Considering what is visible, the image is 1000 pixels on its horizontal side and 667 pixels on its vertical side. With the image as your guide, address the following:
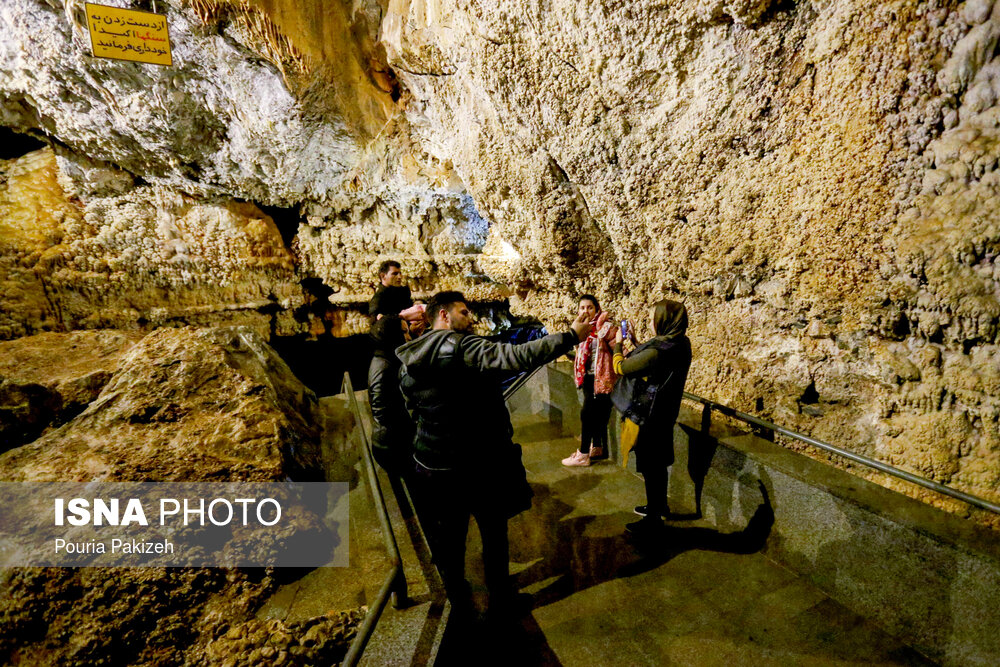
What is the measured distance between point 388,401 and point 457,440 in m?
1.42

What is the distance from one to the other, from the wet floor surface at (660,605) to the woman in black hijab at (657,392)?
41cm

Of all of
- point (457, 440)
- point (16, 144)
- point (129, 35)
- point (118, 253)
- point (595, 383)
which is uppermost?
point (16, 144)

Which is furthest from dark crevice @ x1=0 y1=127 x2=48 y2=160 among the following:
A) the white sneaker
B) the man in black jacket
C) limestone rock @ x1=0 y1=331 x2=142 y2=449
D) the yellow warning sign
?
the white sneaker

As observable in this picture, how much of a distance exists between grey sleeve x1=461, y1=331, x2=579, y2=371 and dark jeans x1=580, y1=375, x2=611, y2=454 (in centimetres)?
249

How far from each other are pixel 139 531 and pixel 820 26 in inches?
237

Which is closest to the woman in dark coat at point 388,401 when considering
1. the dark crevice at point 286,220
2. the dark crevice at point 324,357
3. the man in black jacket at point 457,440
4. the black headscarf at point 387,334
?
the black headscarf at point 387,334

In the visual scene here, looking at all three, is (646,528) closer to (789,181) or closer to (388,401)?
(388,401)

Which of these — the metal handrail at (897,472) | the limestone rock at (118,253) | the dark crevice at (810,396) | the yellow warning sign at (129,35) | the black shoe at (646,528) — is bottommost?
the black shoe at (646,528)

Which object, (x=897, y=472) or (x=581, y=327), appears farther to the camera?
(x=897, y=472)

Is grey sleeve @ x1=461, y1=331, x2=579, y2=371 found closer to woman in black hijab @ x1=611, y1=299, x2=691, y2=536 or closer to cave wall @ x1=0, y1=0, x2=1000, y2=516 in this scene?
woman in black hijab @ x1=611, y1=299, x2=691, y2=536

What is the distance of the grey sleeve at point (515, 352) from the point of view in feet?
7.25

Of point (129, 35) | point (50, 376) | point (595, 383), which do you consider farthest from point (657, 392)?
point (129, 35)

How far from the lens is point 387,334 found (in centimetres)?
367

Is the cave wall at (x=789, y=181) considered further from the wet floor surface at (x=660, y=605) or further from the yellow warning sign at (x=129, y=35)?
the yellow warning sign at (x=129, y=35)
